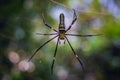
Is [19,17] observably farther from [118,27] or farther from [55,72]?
[118,27]

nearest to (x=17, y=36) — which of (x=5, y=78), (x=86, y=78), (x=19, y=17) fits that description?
(x=19, y=17)

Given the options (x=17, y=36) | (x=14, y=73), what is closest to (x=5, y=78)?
(x=14, y=73)

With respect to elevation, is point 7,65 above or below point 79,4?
below

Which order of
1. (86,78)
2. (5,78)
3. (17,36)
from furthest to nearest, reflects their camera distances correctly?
(86,78)
(17,36)
(5,78)

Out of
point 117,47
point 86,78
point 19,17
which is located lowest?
point 86,78

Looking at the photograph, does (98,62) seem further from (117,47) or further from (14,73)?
(14,73)

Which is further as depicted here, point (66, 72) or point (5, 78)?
point (66, 72)

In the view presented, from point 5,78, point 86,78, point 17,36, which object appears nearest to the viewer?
point 5,78
